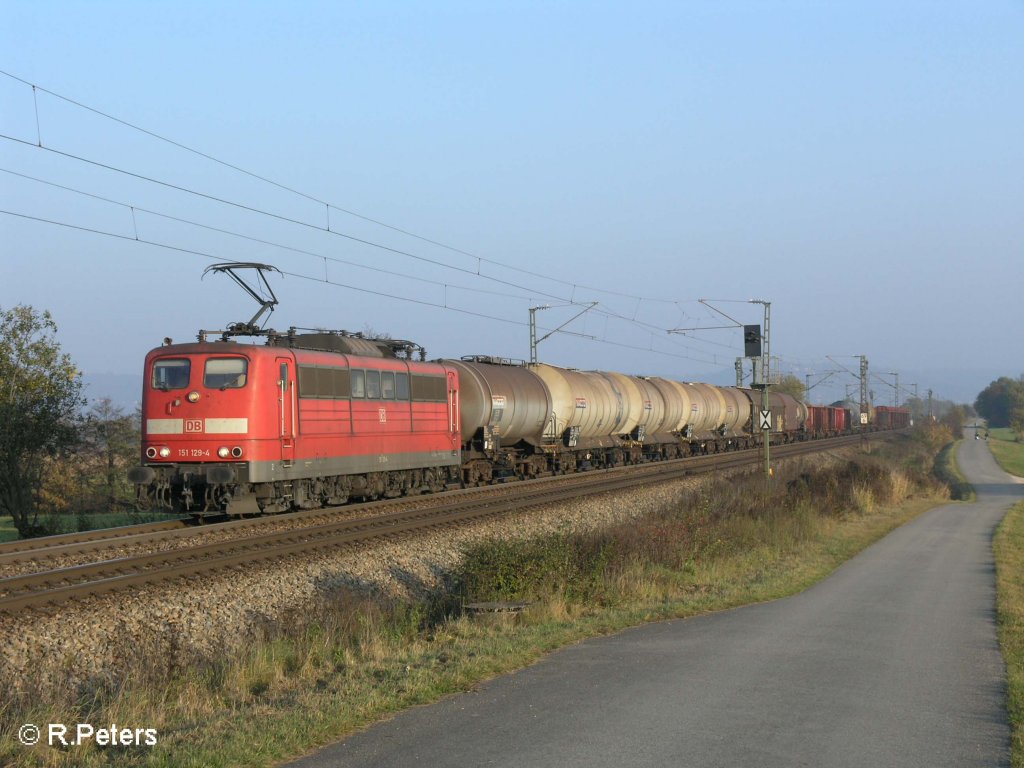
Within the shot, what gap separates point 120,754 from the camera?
717cm

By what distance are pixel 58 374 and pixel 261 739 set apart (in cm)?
2433

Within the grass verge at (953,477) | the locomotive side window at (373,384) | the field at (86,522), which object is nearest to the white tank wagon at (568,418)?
the locomotive side window at (373,384)

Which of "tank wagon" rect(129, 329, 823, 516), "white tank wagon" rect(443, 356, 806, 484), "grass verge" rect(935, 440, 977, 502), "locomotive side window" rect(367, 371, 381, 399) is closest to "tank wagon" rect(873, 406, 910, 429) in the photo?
Answer: "grass verge" rect(935, 440, 977, 502)

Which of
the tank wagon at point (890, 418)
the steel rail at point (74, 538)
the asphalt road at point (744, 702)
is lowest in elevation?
the asphalt road at point (744, 702)

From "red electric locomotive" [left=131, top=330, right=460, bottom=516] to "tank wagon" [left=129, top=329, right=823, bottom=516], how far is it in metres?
0.03

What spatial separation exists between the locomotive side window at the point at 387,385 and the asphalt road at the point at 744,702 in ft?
42.0

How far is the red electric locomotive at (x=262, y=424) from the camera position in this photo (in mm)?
18781

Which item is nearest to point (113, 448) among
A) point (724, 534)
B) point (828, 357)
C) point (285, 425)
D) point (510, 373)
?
point (510, 373)

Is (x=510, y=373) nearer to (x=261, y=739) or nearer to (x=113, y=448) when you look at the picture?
(x=113, y=448)

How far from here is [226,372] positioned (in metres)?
19.0

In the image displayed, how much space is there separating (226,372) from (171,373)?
1.25m

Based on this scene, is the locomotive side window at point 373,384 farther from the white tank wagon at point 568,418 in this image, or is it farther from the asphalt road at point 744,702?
the asphalt road at point 744,702

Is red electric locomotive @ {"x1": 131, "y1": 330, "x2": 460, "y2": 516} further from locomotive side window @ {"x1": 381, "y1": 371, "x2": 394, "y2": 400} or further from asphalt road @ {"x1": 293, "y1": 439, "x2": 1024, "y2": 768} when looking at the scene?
asphalt road @ {"x1": 293, "y1": 439, "x2": 1024, "y2": 768}

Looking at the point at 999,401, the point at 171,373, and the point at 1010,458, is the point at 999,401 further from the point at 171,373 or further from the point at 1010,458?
the point at 171,373
